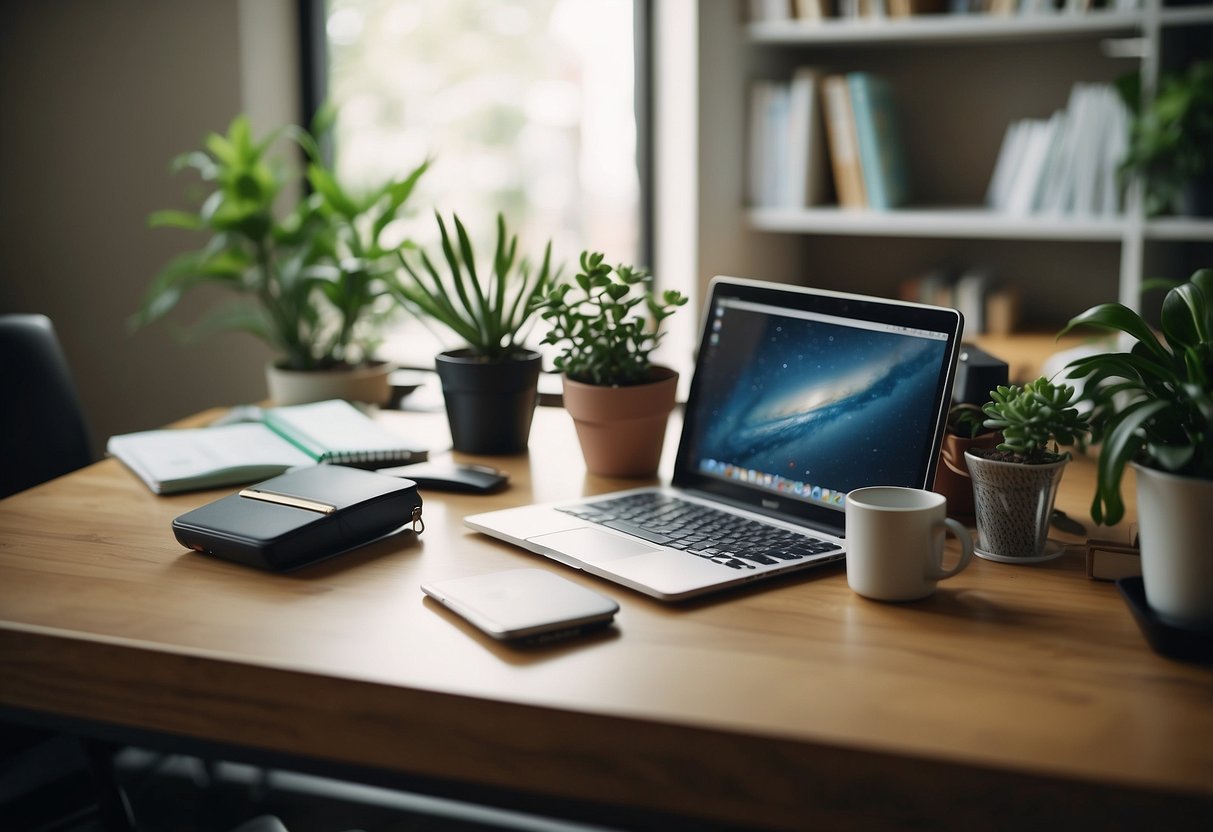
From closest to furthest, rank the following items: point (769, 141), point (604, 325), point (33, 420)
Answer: point (604, 325) < point (33, 420) < point (769, 141)

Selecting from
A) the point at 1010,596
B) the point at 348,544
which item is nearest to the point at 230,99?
the point at 348,544

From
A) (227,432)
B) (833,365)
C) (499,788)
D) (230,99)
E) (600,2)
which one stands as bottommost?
(499,788)

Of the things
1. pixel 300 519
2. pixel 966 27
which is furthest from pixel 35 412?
pixel 966 27

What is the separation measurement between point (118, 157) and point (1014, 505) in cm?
224

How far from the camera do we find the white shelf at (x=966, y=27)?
2377mm

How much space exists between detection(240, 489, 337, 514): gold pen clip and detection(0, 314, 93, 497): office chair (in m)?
0.65

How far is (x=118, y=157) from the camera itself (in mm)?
2557

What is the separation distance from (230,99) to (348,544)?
174cm

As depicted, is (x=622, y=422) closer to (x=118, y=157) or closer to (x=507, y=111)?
(x=118, y=157)

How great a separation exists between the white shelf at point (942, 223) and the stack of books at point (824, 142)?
0.05 metres

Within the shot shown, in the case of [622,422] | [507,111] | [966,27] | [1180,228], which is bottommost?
[622,422]

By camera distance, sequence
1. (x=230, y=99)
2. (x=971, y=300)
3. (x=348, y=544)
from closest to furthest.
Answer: (x=348, y=544) → (x=230, y=99) → (x=971, y=300)

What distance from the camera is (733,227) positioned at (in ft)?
9.32

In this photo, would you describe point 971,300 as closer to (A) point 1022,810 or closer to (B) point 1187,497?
(B) point 1187,497
